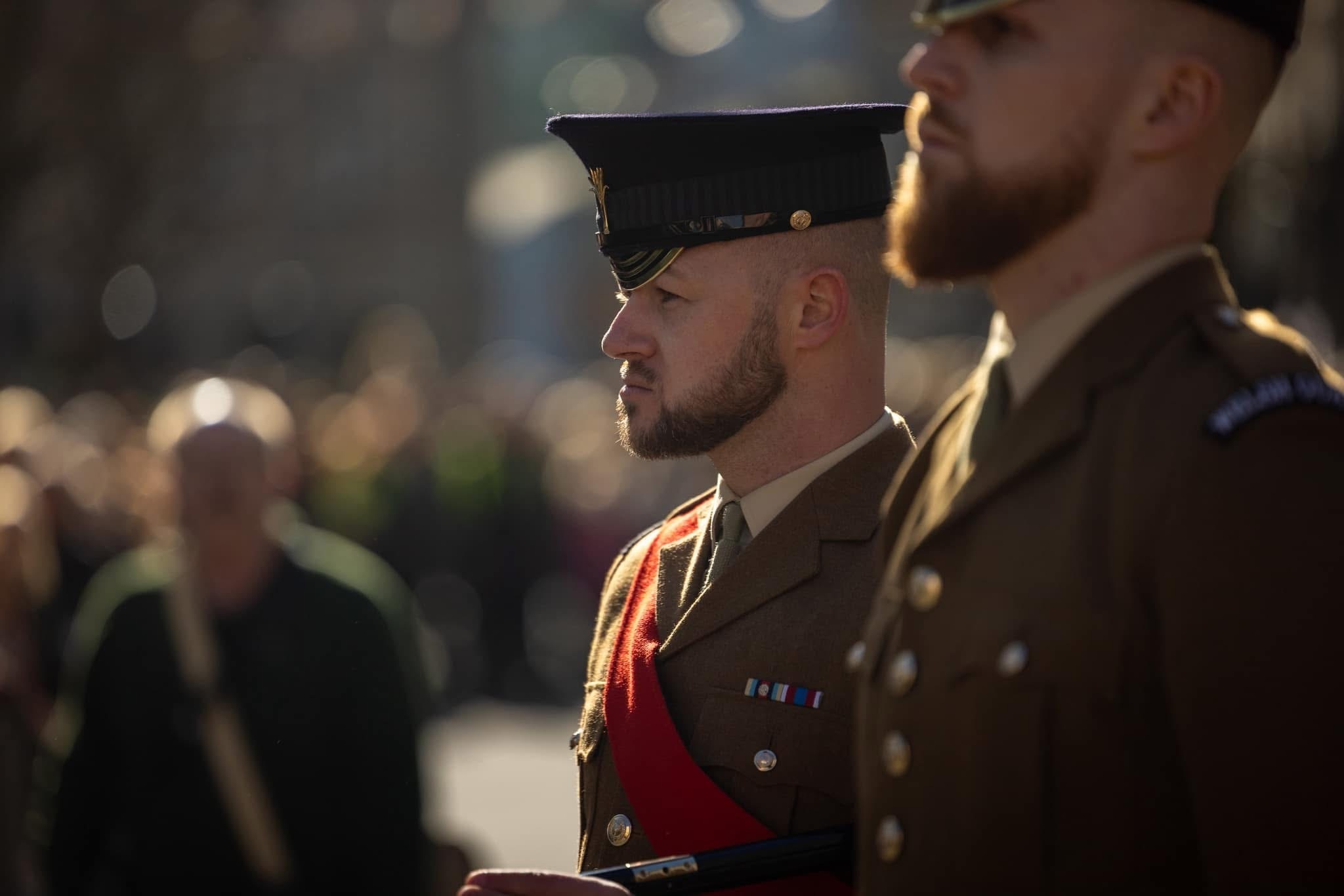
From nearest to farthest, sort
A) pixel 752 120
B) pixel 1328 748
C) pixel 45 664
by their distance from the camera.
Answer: pixel 1328 748, pixel 752 120, pixel 45 664

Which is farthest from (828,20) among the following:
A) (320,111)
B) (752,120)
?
(752,120)

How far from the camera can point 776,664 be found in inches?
110

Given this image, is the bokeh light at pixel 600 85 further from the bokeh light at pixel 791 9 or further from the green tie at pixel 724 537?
the green tie at pixel 724 537

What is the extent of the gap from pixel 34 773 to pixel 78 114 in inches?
624

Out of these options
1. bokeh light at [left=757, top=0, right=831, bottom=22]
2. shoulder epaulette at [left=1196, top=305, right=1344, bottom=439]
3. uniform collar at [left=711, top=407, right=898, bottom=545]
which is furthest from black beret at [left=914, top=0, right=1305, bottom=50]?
bokeh light at [left=757, top=0, right=831, bottom=22]

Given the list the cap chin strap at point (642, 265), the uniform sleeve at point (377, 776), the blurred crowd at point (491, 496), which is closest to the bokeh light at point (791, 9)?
the blurred crowd at point (491, 496)

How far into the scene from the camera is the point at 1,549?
6.54 m

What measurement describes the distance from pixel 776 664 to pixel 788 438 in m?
0.41

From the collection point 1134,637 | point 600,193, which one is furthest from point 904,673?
point 600,193

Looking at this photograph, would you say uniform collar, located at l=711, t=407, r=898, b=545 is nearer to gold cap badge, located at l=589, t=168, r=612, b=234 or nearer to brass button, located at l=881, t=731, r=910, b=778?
gold cap badge, located at l=589, t=168, r=612, b=234

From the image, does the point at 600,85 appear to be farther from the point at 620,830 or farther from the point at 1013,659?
the point at 1013,659

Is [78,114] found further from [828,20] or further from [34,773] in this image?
[828,20]

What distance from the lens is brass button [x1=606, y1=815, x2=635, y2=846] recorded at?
2826mm

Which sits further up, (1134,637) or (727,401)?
(727,401)
